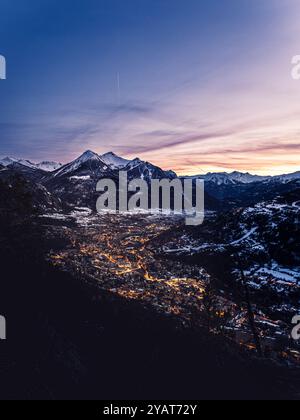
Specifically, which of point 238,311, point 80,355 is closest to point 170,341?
point 80,355

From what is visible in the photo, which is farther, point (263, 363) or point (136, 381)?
point (263, 363)

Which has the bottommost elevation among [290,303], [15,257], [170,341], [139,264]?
[290,303]

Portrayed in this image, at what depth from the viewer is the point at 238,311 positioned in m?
101

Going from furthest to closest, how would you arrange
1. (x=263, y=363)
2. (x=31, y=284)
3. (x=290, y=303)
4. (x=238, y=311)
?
1. (x=290, y=303)
2. (x=238, y=311)
3. (x=31, y=284)
4. (x=263, y=363)

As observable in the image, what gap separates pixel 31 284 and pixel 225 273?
491 feet

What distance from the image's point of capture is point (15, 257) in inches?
2227

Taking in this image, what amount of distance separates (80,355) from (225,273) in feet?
514

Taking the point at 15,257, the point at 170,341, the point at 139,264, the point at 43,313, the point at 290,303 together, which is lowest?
the point at 290,303

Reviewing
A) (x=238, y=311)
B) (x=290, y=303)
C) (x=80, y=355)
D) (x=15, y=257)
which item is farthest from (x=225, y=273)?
(x=80, y=355)

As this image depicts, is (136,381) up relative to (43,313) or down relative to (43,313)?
down

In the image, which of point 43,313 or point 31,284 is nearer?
point 43,313

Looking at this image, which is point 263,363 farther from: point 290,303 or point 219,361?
point 290,303

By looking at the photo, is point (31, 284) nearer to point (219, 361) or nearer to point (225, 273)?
point (219, 361)
